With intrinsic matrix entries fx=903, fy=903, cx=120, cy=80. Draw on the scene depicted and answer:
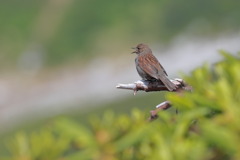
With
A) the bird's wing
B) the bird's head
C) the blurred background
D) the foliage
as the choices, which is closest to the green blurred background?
the blurred background

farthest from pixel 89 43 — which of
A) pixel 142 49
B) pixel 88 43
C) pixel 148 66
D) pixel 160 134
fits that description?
pixel 160 134

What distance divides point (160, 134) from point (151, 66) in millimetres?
10007

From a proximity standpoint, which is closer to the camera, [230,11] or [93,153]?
[93,153]

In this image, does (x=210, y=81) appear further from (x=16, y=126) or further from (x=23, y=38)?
(x=23, y=38)

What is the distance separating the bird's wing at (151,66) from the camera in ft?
42.9

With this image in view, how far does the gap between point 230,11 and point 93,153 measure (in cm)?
12307

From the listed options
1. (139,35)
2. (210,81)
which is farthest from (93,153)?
(139,35)

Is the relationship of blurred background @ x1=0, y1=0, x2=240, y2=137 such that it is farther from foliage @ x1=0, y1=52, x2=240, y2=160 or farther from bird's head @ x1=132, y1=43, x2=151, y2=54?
foliage @ x1=0, y1=52, x2=240, y2=160

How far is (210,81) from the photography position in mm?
4184

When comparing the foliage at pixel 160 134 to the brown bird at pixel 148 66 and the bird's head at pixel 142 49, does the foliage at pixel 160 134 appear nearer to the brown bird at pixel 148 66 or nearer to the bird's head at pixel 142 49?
the brown bird at pixel 148 66

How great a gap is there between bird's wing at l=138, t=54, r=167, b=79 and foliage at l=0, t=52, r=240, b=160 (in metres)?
8.59

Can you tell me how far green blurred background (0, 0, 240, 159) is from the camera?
12306 centimetres

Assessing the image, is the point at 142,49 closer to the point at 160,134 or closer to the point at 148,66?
the point at 148,66

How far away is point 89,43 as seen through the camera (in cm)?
12494
